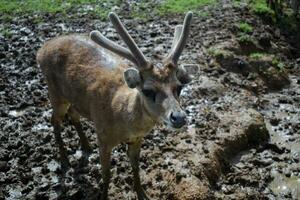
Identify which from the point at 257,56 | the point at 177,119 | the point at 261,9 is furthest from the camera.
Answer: the point at 261,9

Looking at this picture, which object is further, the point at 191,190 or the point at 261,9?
the point at 261,9

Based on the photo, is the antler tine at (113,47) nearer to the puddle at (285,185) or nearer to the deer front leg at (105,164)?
the deer front leg at (105,164)

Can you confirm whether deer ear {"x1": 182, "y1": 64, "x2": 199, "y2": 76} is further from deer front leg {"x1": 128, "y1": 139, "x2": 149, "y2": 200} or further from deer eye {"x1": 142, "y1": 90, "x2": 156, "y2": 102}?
deer front leg {"x1": 128, "y1": 139, "x2": 149, "y2": 200}

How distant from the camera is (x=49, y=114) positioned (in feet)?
29.8

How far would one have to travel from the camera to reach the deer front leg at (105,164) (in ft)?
21.6

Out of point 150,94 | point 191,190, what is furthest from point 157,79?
point 191,190

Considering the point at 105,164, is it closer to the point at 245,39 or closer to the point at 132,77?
the point at 132,77

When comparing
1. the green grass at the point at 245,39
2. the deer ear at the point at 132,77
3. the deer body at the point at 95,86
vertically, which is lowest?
the green grass at the point at 245,39

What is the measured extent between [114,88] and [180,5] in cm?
959

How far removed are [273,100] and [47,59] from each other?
517 centimetres

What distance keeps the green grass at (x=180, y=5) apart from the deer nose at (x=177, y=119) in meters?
9.89

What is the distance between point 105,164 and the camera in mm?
6688

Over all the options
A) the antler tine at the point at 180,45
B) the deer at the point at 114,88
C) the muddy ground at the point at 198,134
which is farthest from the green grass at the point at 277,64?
the antler tine at the point at 180,45

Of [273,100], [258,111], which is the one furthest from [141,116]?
[273,100]
